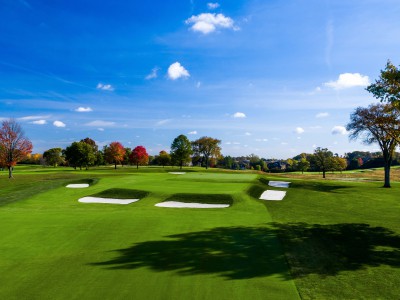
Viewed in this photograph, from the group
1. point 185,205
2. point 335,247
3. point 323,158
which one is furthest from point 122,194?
point 323,158

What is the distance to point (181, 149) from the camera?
81812mm

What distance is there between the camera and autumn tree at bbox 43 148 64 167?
123875 millimetres

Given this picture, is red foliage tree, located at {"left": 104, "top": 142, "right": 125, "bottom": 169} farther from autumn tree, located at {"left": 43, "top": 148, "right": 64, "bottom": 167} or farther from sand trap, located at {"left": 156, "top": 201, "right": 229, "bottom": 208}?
sand trap, located at {"left": 156, "top": 201, "right": 229, "bottom": 208}

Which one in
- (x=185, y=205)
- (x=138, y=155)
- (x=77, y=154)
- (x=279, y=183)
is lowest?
(x=185, y=205)

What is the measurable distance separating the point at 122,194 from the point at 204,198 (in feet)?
29.4

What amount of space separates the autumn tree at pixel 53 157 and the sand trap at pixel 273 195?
382 ft

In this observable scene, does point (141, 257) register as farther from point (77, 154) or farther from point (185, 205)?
point (77, 154)

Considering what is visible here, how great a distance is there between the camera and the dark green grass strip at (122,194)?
2823cm

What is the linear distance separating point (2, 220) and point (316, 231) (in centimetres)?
1820

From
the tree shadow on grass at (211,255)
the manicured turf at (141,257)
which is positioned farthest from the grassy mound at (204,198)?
the tree shadow on grass at (211,255)

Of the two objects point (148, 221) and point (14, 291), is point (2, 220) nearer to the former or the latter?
point (148, 221)

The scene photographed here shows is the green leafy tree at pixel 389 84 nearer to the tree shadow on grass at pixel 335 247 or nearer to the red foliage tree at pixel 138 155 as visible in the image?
the tree shadow on grass at pixel 335 247

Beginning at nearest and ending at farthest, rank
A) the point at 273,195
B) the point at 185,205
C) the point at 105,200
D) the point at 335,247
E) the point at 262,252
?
the point at 262,252
the point at 335,247
the point at 185,205
the point at 105,200
the point at 273,195

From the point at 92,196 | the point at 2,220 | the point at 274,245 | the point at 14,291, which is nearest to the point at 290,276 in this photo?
the point at 274,245
